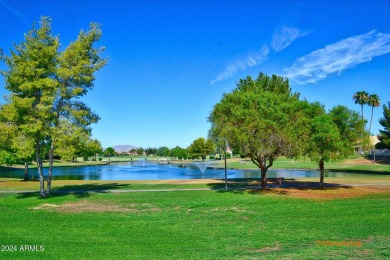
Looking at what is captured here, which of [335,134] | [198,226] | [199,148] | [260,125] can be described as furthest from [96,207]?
[199,148]

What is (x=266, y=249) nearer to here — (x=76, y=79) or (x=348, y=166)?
(x=76, y=79)

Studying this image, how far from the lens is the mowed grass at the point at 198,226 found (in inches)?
531

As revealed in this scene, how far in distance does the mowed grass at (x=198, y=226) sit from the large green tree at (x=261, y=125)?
410 centimetres

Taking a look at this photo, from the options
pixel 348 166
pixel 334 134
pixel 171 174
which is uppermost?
pixel 334 134

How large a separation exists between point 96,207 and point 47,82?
1038cm

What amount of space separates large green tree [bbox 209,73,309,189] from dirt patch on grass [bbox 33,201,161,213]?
9.45 m

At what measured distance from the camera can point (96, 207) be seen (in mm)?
24719

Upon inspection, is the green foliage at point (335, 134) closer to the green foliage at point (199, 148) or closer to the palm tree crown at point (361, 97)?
the palm tree crown at point (361, 97)

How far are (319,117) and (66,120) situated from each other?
21.5m

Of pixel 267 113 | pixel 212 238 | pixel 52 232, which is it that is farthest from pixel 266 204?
pixel 52 232

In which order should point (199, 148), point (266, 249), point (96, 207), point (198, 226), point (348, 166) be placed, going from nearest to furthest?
point (266, 249), point (198, 226), point (96, 207), point (348, 166), point (199, 148)

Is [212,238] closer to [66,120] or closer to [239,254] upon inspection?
[239,254]

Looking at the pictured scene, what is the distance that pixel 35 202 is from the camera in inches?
1075

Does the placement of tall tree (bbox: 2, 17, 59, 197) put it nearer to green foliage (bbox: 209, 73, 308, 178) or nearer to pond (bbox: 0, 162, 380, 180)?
green foliage (bbox: 209, 73, 308, 178)
